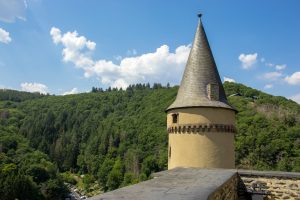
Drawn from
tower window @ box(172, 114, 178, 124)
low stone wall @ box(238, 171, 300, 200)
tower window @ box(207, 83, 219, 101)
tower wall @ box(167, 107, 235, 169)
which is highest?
tower window @ box(207, 83, 219, 101)

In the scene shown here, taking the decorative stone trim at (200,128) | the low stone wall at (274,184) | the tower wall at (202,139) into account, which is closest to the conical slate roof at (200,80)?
the tower wall at (202,139)

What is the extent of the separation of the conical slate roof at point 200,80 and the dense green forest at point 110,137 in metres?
43.2

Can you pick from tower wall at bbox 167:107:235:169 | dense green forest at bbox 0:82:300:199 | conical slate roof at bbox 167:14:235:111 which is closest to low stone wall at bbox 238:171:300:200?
tower wall at bbox 167:107:235:169

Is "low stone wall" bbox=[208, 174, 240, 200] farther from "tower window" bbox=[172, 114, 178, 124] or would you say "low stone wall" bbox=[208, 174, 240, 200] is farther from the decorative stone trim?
"tower window" bbox=[172, 114, 178, 124]

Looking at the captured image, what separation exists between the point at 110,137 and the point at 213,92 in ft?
365

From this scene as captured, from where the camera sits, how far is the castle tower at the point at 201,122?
519 inches

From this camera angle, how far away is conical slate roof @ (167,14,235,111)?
45.5 feet

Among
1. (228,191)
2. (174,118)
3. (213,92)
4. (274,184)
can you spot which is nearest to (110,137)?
(174,118)

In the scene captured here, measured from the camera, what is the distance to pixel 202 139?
519 inches

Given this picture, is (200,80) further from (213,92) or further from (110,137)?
(110,137)

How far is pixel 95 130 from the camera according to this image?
140 meters

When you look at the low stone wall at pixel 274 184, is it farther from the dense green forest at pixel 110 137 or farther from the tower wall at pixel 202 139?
the dense green forest at pixel 110 137

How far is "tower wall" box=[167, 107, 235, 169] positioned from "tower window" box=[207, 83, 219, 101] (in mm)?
633

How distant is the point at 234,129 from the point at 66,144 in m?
127
